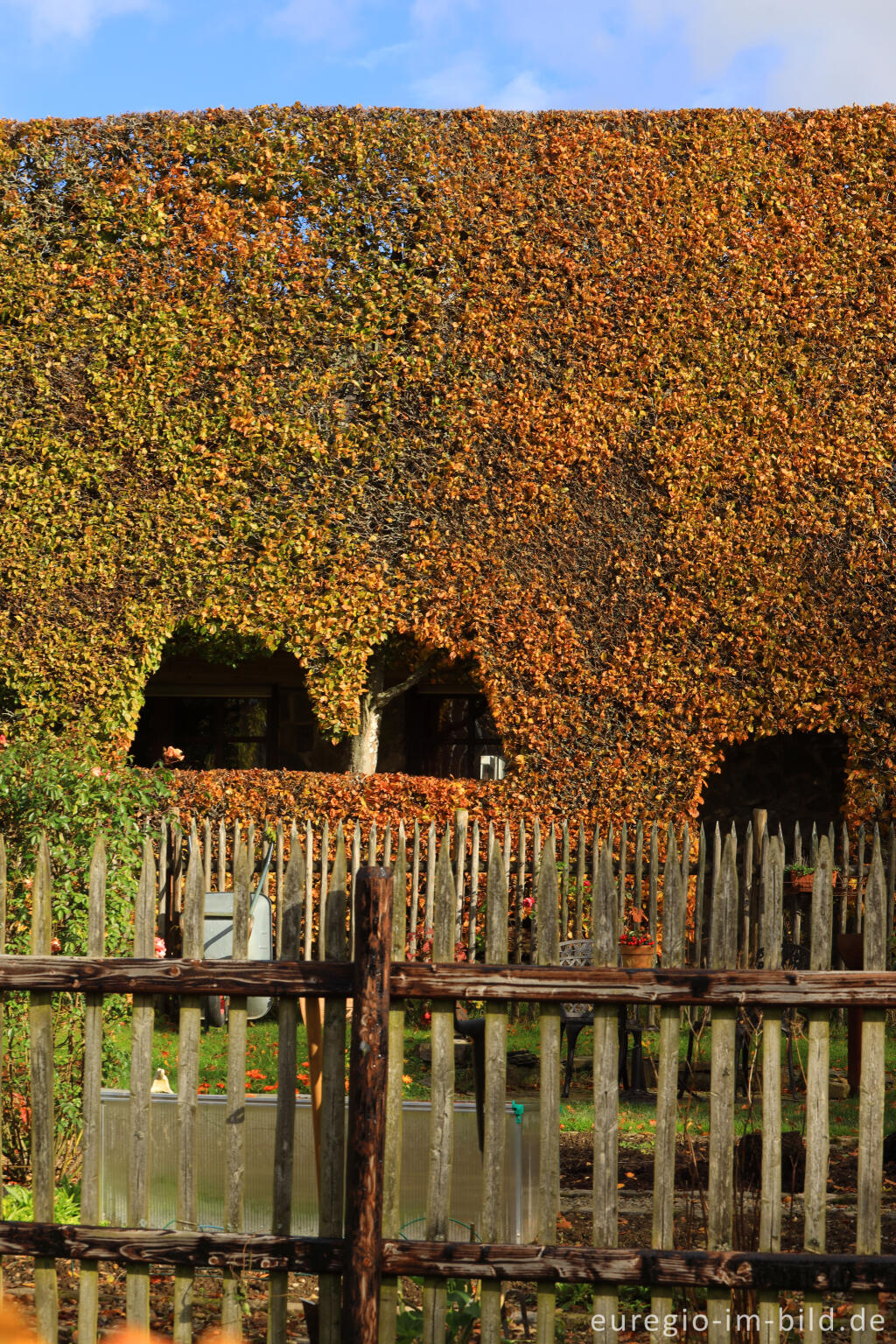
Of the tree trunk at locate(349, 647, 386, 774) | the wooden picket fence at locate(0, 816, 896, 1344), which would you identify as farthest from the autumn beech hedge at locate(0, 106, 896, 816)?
the wooden picket fence at locate(0, 816, 896, 1344)

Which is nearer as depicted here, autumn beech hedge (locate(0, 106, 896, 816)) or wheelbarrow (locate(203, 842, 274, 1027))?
wheelbarrow (locate(203, 842, 274, 1027))

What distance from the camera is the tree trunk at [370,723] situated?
10.2 metres

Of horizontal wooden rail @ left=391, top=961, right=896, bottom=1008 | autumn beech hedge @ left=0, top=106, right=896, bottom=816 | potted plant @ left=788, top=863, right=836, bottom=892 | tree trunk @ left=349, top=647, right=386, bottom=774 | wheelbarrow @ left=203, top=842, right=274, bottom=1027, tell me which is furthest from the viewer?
tree trunk @ left=349, top=647, right=386, bottom=774

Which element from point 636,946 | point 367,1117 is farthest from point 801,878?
point 367,1117

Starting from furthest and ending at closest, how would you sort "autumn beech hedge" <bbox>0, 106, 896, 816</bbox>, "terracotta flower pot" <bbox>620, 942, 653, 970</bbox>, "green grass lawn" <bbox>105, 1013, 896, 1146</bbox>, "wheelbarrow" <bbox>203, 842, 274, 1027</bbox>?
"autumn beech hedge" <bbox>0, 106, 896, 816</bbox>, "terracotta flower pot" <bbox>620, 942, 653, 970</bbox>, "wheelbarrow" <bbox>203, 842, 274, 1027</bbox>, "green grass lawn" <bbox>105, 1013, 896, 1146</bbox>

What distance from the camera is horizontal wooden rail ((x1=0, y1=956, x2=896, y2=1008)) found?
3.06 metres

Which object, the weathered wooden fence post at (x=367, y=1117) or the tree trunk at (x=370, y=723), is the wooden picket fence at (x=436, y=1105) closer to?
the weathered wooden fence post at (x=367, y=1117)

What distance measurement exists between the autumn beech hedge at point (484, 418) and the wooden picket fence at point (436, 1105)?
21.4 ft

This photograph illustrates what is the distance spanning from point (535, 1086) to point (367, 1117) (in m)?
4.63

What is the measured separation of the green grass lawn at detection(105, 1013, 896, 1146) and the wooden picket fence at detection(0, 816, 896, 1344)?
7.03 feet

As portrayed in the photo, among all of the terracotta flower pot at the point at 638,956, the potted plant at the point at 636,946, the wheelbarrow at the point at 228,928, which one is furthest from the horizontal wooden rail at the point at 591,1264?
the terracotta flower pot at the point at 638,956

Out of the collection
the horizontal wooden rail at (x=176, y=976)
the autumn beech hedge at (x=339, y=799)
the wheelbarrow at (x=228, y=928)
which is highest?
the autumn beech hedge at (x=339, y=799)

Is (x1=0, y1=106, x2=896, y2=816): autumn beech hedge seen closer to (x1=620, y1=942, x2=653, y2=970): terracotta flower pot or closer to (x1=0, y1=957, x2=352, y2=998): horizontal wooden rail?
(x1=620, y1=942, x2=653, y2=970): terracotta flower pot

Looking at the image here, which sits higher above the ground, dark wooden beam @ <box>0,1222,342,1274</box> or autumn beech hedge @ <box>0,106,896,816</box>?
autumn beech hedge @ <box>0,106,896,816</box>
